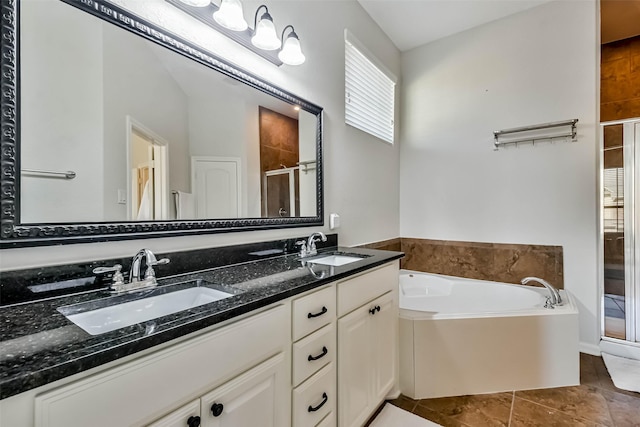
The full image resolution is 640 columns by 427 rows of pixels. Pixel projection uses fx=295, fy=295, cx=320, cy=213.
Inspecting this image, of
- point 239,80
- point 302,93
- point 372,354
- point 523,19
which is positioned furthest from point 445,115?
point 372,354

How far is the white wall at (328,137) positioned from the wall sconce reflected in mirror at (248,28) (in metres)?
0.04

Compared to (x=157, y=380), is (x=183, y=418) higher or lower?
lower

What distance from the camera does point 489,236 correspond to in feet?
9.09

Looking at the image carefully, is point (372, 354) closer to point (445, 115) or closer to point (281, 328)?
point (281, 328)

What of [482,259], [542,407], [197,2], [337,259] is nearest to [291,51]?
[197,2]

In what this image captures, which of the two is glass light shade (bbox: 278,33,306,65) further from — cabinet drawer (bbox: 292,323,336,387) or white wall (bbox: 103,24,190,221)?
cabinet drawer (bbox: 292,323,336,387)

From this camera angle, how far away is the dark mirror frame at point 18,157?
0.82 meters

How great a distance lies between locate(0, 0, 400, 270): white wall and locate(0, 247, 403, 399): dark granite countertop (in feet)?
0.52

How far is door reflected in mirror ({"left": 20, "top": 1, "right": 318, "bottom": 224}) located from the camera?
897mm

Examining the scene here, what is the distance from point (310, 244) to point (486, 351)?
133cm

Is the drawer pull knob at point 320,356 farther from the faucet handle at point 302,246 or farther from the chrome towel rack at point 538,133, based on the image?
the chrome towel rack at point 538,133

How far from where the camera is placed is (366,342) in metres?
1.51

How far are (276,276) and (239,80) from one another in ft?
3.36

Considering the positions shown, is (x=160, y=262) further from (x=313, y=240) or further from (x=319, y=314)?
(x=313, y=240)
